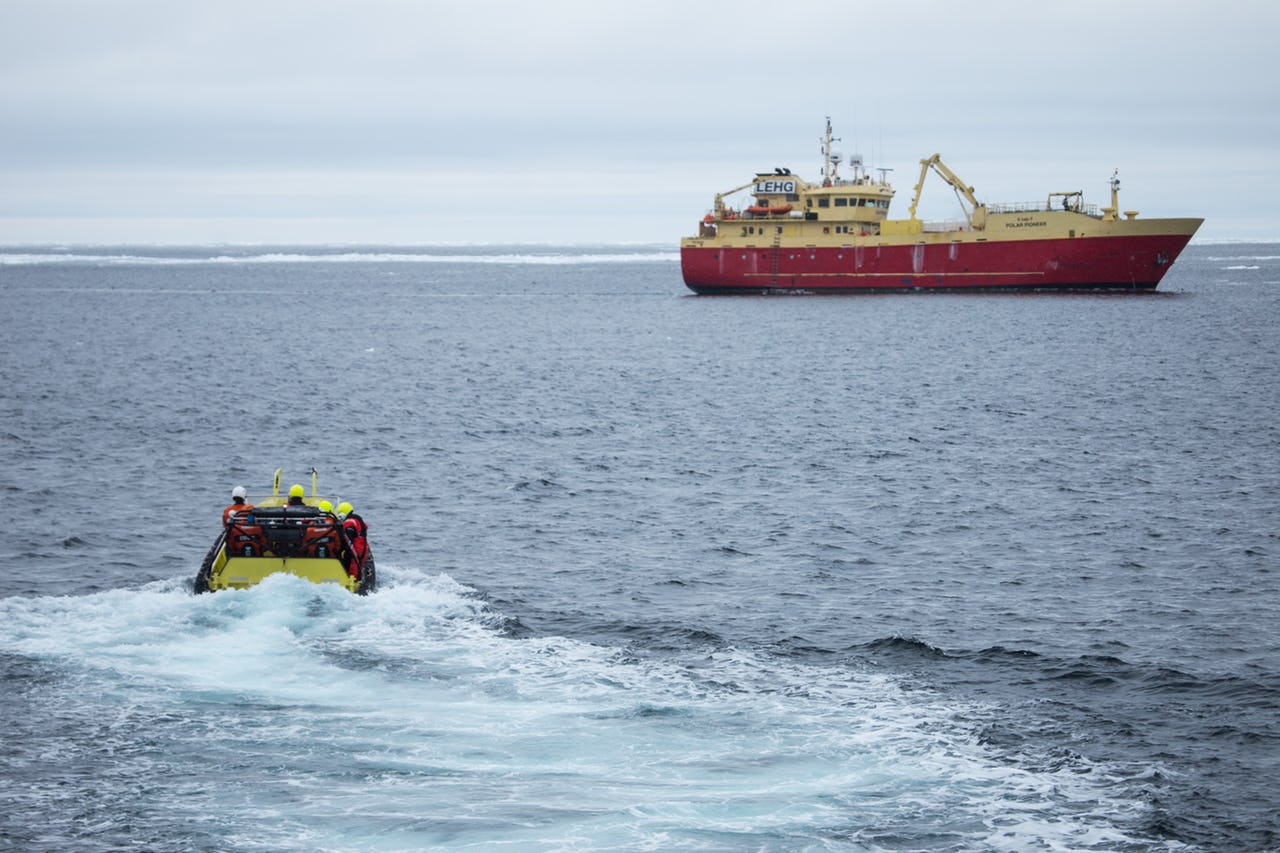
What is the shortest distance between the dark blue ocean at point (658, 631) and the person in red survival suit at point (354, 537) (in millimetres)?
743

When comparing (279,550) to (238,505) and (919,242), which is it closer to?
(238,505)

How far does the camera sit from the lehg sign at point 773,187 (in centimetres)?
11275

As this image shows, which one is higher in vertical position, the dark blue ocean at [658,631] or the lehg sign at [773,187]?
the lehg sign at [773,187]

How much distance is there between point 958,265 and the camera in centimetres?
11288

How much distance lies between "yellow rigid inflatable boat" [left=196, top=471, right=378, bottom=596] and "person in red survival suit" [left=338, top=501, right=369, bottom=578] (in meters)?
0.08

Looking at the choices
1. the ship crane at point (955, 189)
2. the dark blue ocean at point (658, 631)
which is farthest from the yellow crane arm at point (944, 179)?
the dark blue ocean at point (658, 631)

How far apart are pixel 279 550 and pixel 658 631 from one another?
6.58m

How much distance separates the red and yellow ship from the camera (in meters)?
107

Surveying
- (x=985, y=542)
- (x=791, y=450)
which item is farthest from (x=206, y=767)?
(x=791, y=450)

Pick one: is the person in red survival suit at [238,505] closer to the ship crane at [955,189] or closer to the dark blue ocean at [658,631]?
the dark blue ocean at [658,631]

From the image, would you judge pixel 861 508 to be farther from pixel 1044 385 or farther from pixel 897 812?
pixel 1044 385

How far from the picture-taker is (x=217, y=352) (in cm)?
8138

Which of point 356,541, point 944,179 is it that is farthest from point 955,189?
point 356,541

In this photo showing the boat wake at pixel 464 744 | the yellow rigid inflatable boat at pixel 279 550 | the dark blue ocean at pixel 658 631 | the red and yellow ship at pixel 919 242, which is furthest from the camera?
the red and yellow ship at pixel 919 242
